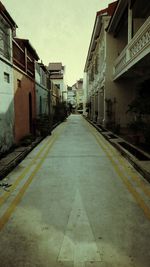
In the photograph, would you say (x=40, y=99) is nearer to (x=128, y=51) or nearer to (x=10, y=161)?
(x=128, y=51)

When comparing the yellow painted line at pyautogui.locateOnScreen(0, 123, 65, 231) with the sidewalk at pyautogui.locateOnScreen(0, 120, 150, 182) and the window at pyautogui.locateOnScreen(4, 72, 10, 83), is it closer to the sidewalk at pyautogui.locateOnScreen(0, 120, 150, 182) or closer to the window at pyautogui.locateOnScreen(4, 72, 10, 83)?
the sidewalk at pyautogui.locateOnScreen(0, 120, 150, 182)

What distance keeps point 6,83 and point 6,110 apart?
106cm

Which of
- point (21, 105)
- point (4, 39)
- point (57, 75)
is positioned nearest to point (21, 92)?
A: point (21, 105)

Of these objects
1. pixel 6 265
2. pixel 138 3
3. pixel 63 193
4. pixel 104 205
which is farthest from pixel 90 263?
pixel 138 3

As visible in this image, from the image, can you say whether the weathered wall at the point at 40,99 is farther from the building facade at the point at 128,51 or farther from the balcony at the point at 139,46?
the balcony at the point at 139,46

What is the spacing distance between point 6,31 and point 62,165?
5973 millimetres

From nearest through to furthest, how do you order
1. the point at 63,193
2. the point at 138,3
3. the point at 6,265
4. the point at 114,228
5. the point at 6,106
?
the point at 6,265, the point at 114,228, the point at 63,193, the point at 6,106, the point at 138,3

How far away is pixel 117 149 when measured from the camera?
33.2 ft

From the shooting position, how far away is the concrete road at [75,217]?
2.97 meters

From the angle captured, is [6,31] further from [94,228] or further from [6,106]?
[94,228]

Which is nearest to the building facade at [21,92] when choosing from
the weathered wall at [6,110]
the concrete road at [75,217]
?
the weathered wall at [6,110]

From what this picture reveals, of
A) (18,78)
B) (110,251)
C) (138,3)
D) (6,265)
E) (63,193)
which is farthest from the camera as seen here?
(138,3)

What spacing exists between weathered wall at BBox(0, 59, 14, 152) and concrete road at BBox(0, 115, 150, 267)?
2080 millimetres

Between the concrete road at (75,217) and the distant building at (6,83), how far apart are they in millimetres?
2293
